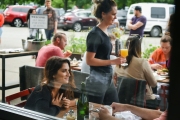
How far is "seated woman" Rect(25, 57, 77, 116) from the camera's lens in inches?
86.6

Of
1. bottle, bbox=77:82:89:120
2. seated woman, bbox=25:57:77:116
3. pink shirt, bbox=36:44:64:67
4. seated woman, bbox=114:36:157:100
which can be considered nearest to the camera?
bottle, bbox=77:82:89:120

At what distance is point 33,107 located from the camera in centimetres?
205

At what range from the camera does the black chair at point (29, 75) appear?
341 cm

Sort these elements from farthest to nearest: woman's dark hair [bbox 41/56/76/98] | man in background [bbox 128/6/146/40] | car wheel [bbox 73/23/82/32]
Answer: car wheel [bbox 73/23/82/32] → man in background [bbox 128/6/146/40] → woman's dark hair [bbox 41/56/76/98]

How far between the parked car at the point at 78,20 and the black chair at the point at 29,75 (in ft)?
2.16

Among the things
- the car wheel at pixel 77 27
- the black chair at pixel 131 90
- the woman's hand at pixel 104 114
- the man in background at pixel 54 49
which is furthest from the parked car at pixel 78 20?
the woman's hand at pixel 104 114

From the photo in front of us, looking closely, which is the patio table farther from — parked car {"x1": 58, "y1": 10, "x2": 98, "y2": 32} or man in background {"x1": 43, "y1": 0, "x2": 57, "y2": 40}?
parked car {"x1": 58, "y1": 10, "x2": 98, "y2": 32}

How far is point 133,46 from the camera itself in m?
2.99

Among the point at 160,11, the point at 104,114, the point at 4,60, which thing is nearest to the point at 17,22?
the point at 4,60

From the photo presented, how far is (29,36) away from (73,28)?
673 millimetres

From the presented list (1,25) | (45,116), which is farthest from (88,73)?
(1,25)

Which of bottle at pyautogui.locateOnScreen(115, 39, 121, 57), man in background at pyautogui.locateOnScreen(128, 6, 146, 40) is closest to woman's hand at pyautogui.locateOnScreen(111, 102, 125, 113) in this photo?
bottle at pyautogui.locateOnScreen(115, 39, 121, 57)

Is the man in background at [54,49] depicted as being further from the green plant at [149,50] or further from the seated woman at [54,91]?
the green plant at [149,50]

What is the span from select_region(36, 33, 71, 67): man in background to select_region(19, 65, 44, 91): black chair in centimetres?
8
